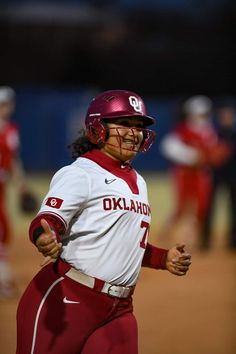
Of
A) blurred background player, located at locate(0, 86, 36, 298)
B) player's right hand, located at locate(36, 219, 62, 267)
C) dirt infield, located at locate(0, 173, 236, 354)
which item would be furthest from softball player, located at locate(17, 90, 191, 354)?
blurred background player, located at locate(0, 86, 36, 298)

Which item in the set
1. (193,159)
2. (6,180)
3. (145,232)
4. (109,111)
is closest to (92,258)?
(145,232)

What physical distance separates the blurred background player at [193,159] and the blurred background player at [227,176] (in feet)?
0.69

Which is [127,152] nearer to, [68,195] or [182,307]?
[68,195]

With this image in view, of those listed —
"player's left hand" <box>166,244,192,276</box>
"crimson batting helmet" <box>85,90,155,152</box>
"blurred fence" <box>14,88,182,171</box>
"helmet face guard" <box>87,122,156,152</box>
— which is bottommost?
"player's left hand" <box>166,244,192,276</box>

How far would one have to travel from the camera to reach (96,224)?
411 centimetres

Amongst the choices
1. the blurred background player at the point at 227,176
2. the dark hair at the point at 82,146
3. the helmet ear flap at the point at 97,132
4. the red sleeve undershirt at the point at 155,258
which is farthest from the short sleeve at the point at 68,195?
the blurred background player at the point at 227,176

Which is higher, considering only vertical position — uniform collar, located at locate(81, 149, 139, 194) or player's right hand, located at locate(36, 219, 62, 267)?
uniform collar, located at locate(81, 149, 139, 194)

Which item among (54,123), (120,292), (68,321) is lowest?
(68,321)

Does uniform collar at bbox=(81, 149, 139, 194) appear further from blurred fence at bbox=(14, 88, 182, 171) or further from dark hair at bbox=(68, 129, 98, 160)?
blurred fence at bbox=(14, 88, 182, 171)

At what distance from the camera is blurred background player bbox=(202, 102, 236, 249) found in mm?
12578

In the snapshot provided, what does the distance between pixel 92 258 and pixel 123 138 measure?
571 millimetres

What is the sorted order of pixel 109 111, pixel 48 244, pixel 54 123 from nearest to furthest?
1. pixel 48 244
2. pixel 109 111
3. pixel 54 123

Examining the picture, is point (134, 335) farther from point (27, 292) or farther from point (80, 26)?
point (80, 26)

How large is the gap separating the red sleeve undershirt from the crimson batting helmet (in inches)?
19.5
